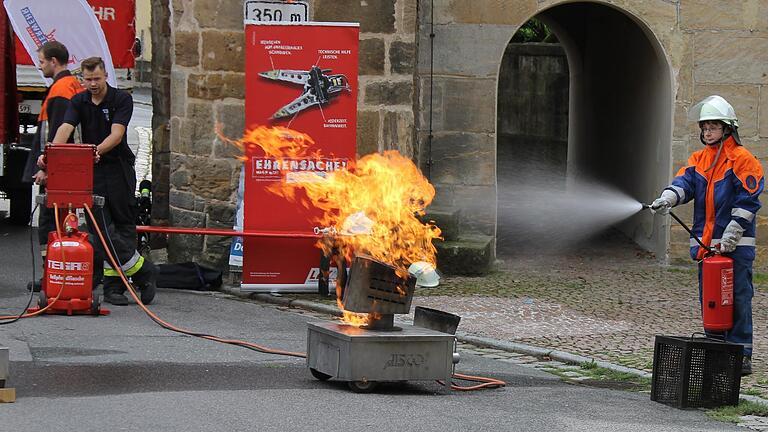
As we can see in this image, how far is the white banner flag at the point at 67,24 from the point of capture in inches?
623

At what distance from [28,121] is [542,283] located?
9.15 metres

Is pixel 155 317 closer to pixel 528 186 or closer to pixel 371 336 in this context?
pixel 371 336

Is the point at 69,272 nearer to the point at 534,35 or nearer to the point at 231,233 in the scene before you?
the point at 231,233

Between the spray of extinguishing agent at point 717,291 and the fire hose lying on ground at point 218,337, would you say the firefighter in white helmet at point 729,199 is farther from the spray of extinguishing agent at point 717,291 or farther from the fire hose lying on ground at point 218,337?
the fire hose lying on ground at point 218,337

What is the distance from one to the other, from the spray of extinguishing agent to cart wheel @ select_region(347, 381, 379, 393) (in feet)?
7.81

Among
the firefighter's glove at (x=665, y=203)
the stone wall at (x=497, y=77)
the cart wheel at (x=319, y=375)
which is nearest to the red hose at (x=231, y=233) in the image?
the stone wall at (x=497, y=77)

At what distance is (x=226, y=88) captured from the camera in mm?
13945

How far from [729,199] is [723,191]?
0.07 metres

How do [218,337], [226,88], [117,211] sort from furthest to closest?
[226,88] → [117,211] → [218,337]

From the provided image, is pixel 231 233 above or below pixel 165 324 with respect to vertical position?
above

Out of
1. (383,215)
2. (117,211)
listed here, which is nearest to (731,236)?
(383,215)

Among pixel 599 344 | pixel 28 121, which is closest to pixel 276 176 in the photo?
pixel 599 344

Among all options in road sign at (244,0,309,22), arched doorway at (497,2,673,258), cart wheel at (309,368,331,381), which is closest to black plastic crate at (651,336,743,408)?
cart wheel at (309,368,331,381)

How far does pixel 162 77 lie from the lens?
1538cm
